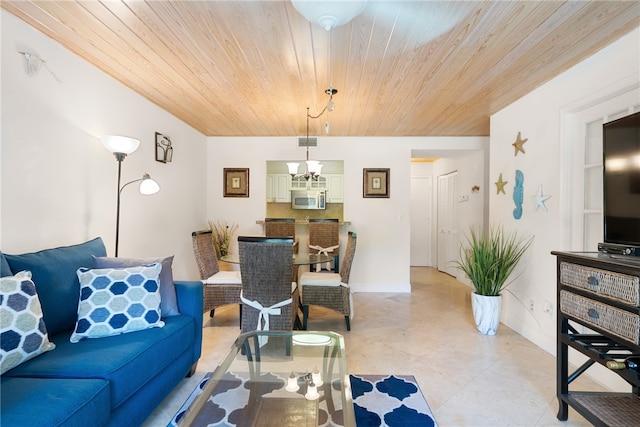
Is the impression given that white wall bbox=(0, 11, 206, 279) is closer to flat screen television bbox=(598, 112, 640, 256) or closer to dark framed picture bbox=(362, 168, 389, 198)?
dark framed picture bbox=(362, 168, 389, 198)

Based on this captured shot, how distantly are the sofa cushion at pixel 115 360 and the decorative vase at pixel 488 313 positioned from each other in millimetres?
2776

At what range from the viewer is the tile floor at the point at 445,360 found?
1865mm

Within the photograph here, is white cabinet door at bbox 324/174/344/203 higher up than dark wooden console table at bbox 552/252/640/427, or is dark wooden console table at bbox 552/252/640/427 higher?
white cabinet door at bbox 324/174/344/203

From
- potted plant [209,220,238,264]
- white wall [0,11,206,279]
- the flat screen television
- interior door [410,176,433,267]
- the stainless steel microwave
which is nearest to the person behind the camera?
the flat screen television

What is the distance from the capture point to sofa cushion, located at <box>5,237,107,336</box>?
162 cm

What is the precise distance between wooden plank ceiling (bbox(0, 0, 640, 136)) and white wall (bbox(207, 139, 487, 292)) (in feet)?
4.69

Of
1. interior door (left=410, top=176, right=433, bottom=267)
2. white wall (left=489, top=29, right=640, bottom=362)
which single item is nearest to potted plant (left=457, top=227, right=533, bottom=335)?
white wall (left=489, top=29, right=640, bottom=362)

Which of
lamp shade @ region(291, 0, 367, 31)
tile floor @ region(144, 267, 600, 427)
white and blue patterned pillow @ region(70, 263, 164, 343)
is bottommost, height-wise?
tile floor @ region(144, 267, 600, 427)

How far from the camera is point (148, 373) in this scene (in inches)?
63.5

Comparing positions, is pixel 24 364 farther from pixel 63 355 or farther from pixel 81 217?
pixel 81 217

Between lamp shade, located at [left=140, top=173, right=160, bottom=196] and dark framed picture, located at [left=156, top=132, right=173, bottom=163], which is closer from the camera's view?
lamp shade, located at [left=140, top=173, right=160, bottom=196]

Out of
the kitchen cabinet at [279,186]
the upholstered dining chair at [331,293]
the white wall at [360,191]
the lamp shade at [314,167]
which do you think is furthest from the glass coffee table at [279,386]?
the kitchen cabinet at [279,186]

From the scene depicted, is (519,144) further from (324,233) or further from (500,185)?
(324,233)

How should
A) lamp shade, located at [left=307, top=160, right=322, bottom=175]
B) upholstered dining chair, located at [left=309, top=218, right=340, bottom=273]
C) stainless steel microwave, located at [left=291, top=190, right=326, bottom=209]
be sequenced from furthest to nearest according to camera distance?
stainless steel microwave, located at [left=291, top=190, right=326, bottom=209] → upholstered dining chair, located at [left=309, top=218, right=340, bottom=273] → lamp shade, located at [left=307, top=160, right=322, bottom=175]
